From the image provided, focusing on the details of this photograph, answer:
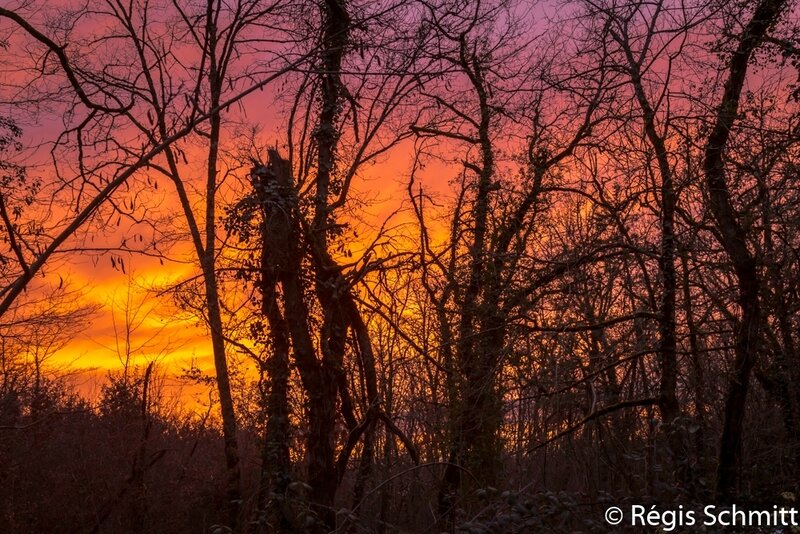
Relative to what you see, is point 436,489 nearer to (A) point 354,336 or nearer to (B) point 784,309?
(A) point 354,336

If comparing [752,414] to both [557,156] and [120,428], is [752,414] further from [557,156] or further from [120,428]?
Result: [120,428]

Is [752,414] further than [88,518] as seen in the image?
No

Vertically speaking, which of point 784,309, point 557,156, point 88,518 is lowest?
point 88,518

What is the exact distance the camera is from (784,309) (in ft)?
34.6

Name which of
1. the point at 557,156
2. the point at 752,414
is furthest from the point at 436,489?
the point at 557,156

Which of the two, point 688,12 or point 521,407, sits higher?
point 688,12

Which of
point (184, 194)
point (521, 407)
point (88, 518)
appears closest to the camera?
point (521, 407)

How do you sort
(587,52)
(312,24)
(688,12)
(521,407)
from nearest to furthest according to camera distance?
(688,12)
(587,52)
(521,407)
(312,24)

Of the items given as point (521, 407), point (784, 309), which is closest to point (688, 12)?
point (784, 309)

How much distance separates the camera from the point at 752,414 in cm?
1191

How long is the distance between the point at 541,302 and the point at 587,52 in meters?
3.76

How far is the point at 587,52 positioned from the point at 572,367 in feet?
15.1

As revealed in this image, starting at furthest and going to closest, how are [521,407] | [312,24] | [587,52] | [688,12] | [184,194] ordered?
[184,194], [312,24], [521,407], [587,52], [688,12]

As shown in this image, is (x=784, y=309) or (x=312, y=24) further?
(x=312, y=24)
